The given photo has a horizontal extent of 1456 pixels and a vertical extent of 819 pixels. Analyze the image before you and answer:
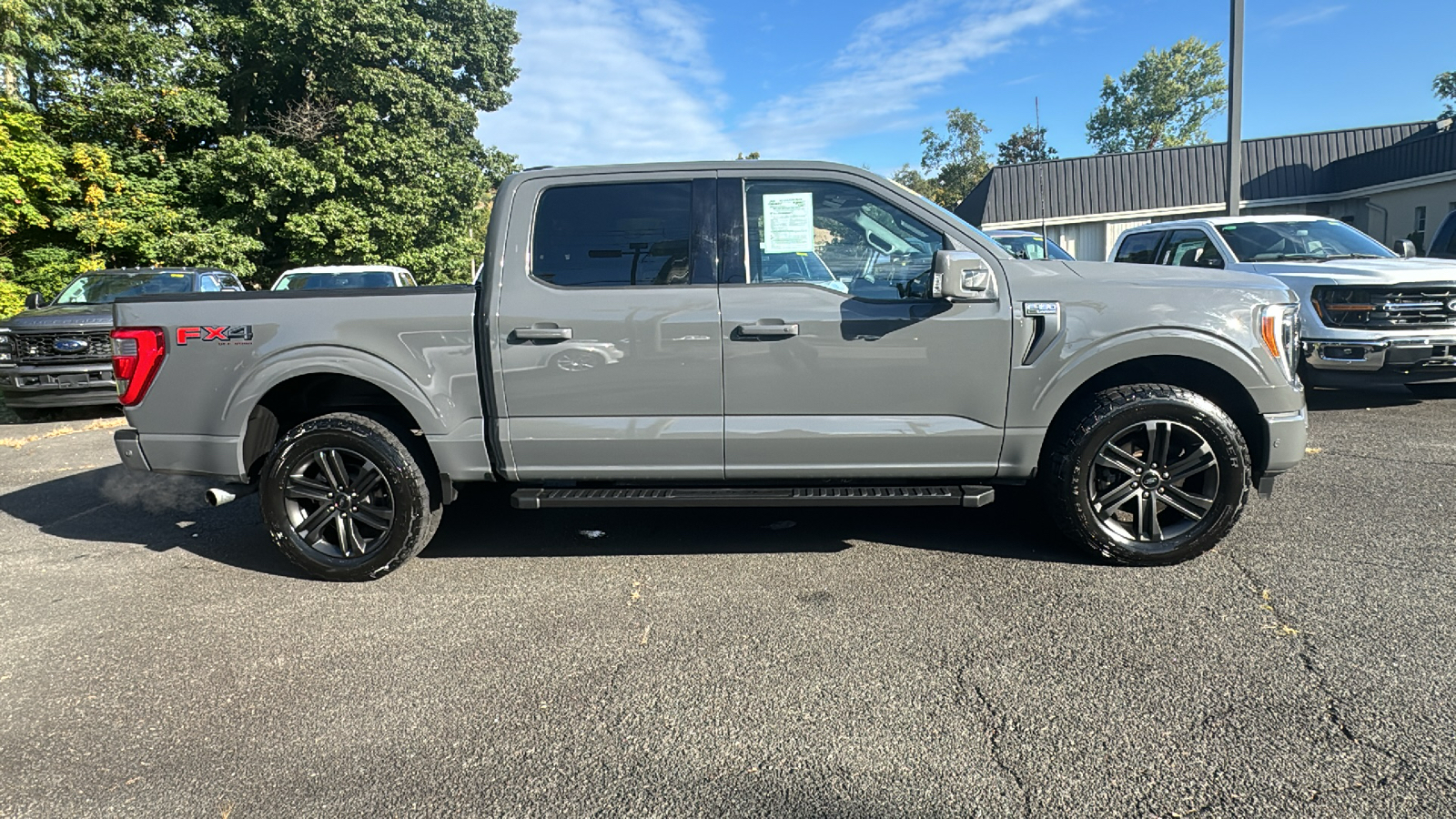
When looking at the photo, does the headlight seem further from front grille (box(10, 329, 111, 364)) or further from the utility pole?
the utility pole

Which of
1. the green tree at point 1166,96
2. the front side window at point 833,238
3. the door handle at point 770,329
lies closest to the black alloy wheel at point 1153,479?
the front side window at point 833,238

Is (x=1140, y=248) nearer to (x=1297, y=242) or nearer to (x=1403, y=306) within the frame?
(x=1297, y=242)

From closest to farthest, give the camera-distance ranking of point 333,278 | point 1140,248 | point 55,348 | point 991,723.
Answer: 1. point 991,723
2. point 55,348
3. point 1140,248
4. point 333,278

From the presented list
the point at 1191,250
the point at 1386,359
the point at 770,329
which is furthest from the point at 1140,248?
the point at 770,329

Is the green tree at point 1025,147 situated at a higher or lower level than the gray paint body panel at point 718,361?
higher

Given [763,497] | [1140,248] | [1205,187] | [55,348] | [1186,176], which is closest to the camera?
[763,497]

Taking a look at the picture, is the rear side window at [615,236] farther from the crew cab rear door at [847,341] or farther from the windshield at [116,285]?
the windshield at [116,285]

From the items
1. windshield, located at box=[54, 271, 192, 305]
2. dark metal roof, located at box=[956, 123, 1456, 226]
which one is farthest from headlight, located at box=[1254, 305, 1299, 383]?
dark metal roof, located at box=[956, 123, 1456, 226]

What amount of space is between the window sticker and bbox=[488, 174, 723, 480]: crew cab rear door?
0.90ft

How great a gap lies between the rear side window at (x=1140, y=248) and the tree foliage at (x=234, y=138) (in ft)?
63.2

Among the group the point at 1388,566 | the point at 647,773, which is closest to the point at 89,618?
the point at 647,773

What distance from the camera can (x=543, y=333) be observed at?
3783 mm

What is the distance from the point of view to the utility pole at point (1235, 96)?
12914mm

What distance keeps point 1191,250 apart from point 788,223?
6.87m
